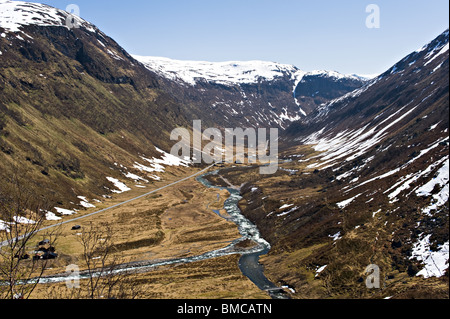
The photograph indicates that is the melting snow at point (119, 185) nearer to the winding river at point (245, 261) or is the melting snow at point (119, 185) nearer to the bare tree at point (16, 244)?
the winding river at point (245, 261)

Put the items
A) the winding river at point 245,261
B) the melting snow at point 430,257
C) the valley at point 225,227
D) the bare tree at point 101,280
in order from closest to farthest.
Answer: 1. the bare tree at point 101,280
2. the melting snow at point 430,257
3. the valley at point 225,227
4. the winding river at point 245,261

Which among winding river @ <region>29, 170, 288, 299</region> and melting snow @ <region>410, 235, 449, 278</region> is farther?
winding river @ <region>29, 170, 288, 299</region>

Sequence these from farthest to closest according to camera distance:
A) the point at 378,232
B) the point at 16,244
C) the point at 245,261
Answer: the point at 245,261 → the point at 378,232 → the point at 16,244

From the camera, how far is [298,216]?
93.7m

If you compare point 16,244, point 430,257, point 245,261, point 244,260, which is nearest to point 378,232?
point 430,257

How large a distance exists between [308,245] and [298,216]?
855 inches

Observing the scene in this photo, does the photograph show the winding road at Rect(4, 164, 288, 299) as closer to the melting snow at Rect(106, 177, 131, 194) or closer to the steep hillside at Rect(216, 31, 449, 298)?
the steep hillside at Rect(216, 31, 449, 298)

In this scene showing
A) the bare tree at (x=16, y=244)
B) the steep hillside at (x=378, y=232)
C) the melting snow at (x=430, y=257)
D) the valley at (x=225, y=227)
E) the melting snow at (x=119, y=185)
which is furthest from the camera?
the melting snow at (x=119, y=185)

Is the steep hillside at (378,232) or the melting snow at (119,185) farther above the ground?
the melting snow at (119,185)

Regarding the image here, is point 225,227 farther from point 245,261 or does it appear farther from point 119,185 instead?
point 119,185

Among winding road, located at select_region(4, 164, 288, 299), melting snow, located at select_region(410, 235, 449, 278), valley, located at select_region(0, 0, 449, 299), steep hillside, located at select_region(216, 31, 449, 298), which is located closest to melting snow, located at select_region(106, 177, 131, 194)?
valley, located at select_region(0, 0, 449, 299)

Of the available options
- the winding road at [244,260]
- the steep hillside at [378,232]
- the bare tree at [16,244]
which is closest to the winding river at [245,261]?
the winding road at [244,260]

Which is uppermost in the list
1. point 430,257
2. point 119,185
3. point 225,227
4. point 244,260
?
point 119,185
